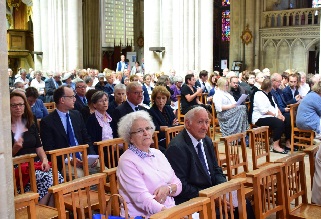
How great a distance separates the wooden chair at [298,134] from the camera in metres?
7.45

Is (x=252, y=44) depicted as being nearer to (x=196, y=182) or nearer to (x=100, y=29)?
(x=100, y=29)

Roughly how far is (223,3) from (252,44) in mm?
7197

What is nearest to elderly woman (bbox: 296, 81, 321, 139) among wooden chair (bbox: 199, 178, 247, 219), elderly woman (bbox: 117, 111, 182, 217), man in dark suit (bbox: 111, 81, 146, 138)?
man in dark suit (bbox: 111, 81, 146, 138)

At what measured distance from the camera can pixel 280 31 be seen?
17094 mm

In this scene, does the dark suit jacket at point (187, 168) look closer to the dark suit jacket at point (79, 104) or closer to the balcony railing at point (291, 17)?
the dark suit jacket at point (79, 104)

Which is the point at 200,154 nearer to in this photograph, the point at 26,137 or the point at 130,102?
the point at 26,137

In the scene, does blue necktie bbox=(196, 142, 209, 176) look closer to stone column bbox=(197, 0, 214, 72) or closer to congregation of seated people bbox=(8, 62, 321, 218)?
congregation of seated people bbox=(8, 62, 321, 218)

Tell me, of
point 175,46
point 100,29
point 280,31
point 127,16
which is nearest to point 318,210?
point 175,46

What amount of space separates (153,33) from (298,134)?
6298 millimetres

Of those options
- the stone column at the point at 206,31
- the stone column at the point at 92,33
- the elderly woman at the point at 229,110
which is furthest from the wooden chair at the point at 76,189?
the stone column at the point at 92,33

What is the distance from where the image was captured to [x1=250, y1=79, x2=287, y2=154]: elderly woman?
7.95 m

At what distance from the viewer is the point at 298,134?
320 inches

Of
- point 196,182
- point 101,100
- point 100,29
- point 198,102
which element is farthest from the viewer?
point 100,29

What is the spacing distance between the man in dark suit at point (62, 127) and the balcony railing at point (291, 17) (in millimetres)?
13810
